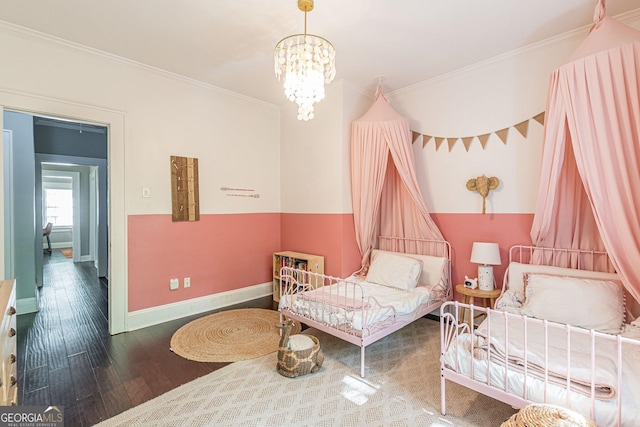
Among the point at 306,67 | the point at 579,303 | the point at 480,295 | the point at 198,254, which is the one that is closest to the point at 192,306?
the point at 198,254

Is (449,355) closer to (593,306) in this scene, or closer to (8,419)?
(593,306)

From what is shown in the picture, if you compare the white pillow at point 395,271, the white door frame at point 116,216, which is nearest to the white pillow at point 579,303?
the white pillow at point 395,271

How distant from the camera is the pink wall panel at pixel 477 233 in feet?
10.5

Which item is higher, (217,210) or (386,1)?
(386,1)

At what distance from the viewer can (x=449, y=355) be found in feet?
6.75

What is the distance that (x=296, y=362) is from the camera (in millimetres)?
2414

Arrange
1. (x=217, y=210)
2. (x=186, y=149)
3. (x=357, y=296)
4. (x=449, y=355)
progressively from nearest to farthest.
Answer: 1. (x=449, y=355)
2. (x=357, y=296)
3. (x=186, y=149)
4. (x=217, y=210)

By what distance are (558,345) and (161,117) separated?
4367 mm

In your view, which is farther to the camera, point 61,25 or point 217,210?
point 217,210

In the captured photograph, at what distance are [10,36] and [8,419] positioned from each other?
3252mm

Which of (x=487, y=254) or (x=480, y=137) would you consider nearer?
(x=487, y=254)

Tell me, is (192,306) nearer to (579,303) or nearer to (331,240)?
(331,240)

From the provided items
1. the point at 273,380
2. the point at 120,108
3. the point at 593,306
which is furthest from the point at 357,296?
the point at 120,108

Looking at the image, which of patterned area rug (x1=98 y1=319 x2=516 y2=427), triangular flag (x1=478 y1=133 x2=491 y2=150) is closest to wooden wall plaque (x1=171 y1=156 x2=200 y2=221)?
patterned area rug (x1=98 y1=319 x2=516 y2=427)
